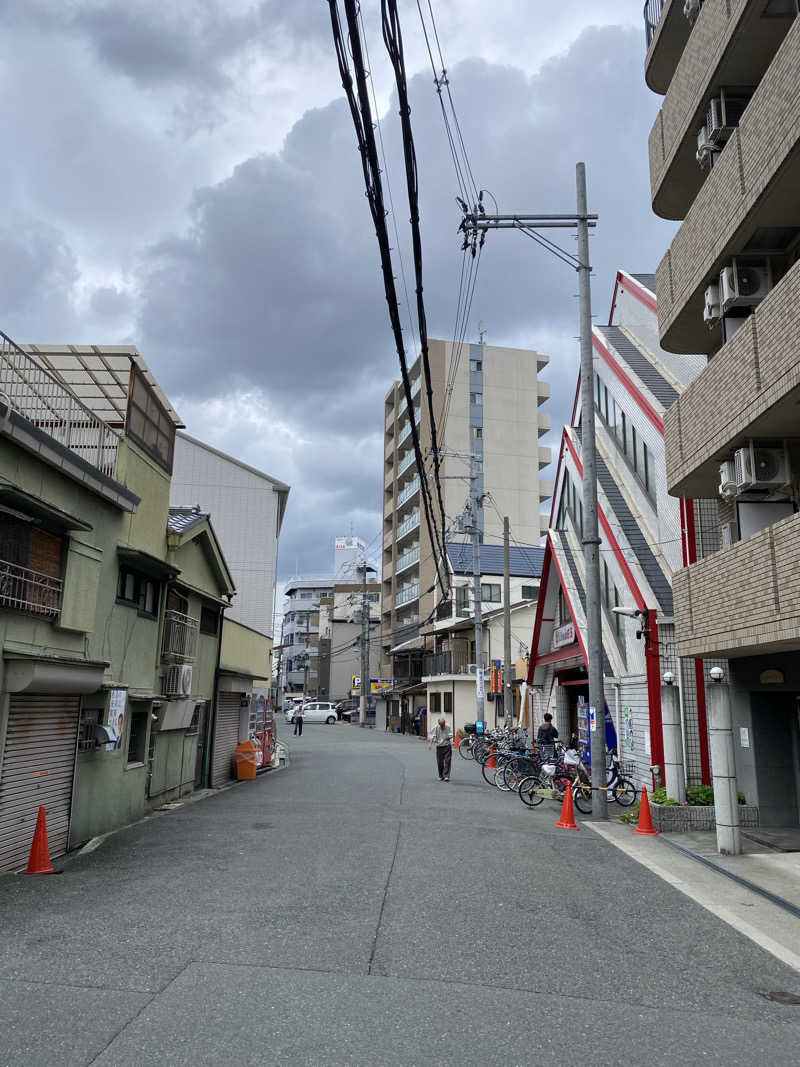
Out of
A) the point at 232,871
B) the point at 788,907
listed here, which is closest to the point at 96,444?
the point at 232,871

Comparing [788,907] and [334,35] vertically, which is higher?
[334,35]

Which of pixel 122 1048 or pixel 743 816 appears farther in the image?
pixel 743 816

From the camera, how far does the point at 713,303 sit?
1217 centimetres

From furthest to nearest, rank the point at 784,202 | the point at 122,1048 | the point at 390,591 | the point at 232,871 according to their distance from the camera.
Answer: the point at 390,591 < the point at 784,202 < the point at 232,871 < the point at 122,1048

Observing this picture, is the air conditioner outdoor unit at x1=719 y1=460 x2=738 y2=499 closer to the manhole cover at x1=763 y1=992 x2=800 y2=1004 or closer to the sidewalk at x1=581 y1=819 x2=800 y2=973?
the sidewalk at x1=581 y1=819 x2=800 y2=973

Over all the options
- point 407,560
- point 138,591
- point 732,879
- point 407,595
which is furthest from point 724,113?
point 407,560

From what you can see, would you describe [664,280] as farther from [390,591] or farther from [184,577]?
[390,591]

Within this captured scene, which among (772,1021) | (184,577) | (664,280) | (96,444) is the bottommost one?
(772,1021)

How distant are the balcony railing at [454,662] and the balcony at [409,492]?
1456 centimetres

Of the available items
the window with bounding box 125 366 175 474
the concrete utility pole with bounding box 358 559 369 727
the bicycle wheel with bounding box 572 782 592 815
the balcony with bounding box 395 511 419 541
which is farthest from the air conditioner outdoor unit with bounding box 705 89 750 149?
the concrete utility pole with bounding box 358 559 369 727

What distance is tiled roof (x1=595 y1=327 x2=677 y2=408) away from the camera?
63.0 ft

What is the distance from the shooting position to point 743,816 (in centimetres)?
1314

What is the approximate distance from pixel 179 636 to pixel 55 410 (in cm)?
575

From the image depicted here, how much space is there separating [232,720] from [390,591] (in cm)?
4219
